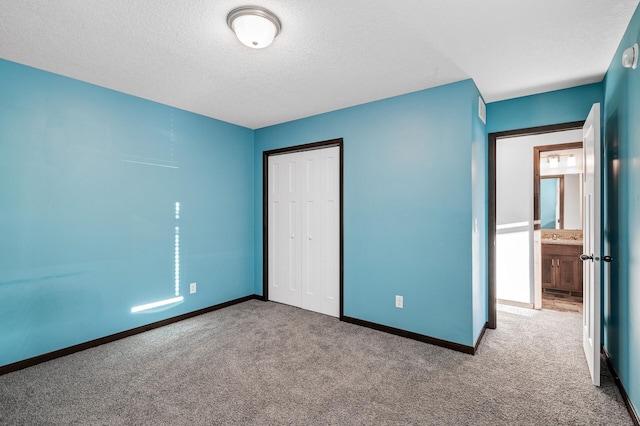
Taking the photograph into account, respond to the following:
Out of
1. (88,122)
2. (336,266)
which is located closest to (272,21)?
(88,122)

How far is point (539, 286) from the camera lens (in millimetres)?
4035

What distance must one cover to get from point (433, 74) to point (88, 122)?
3178mm

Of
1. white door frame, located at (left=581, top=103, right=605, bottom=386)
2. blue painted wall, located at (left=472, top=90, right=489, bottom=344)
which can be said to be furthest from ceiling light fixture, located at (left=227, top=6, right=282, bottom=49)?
white door frame, located at (left=581, top=103, right=605, bottom=386)

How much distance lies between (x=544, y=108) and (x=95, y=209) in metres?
4.48

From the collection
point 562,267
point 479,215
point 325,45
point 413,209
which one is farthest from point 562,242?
point 325,45

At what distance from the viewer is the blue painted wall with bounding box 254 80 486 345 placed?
280cm

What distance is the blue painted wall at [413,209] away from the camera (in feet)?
9.20

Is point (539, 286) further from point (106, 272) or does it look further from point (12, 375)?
point (12, 375)

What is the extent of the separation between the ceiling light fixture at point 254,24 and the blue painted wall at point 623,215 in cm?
215

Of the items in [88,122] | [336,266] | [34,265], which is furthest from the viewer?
[336,266]

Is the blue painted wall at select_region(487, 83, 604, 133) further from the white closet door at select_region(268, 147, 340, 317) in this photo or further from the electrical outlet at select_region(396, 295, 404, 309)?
the electrical outlet at select_region(396, 295, 404, 309)

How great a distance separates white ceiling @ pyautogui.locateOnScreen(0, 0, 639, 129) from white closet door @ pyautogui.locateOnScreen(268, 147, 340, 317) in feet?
3.51

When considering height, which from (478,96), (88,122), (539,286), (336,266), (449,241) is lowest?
(539,286)

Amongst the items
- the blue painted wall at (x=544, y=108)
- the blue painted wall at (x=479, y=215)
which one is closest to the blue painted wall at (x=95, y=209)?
the blue painted wall at (x=479, y=215)
